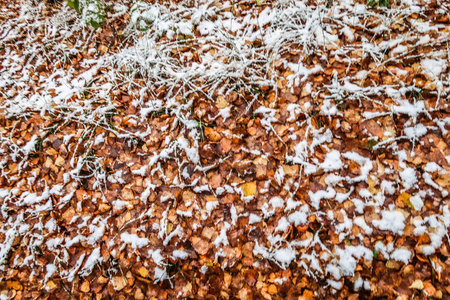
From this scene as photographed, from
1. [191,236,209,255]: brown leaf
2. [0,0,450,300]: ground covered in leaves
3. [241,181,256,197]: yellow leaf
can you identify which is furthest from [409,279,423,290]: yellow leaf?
[191,236,209,255]: brown leaf

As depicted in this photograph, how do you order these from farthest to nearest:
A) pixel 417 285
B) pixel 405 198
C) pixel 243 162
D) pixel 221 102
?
1. pixel 221 102
2. pixel 243 162
3. pixel 405 198
4. pixel 417 285

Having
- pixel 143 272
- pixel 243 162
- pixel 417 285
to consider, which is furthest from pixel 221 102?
pixel 417 285

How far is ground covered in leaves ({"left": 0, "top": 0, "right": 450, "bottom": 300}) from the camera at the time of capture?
1400 mm

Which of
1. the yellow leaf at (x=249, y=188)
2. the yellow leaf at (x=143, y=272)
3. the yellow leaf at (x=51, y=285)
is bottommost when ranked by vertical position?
the yellow leaf at (x=51, y=285)

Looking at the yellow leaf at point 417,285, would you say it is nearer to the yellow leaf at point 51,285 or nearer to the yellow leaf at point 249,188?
the yellow leaf at point 249,188

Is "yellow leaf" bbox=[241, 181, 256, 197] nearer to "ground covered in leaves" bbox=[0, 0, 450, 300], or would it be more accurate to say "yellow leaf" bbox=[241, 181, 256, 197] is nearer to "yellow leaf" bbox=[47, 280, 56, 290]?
"ground covered in leaves" bbox=[0, 0, 450, 300]

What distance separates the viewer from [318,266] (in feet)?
4.54

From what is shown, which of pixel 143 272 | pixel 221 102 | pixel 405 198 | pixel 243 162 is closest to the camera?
pixel 405 198

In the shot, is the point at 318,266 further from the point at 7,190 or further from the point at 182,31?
the point at 7,190

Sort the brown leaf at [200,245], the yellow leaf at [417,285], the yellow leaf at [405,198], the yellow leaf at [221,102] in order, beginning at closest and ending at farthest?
the yellow leaf at [417,285]
the yellow leaf at [405,198]
the brown leaf at [200,245]
the yellow leaf at [221,102]

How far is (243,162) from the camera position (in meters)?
1.63

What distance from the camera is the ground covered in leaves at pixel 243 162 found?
1400 mm

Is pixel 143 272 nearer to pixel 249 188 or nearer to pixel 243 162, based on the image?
pixel 249 188

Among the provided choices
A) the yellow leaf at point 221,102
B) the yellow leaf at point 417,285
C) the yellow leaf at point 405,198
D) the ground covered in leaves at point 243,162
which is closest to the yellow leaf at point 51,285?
the ground covered in leaves at point 243,162
